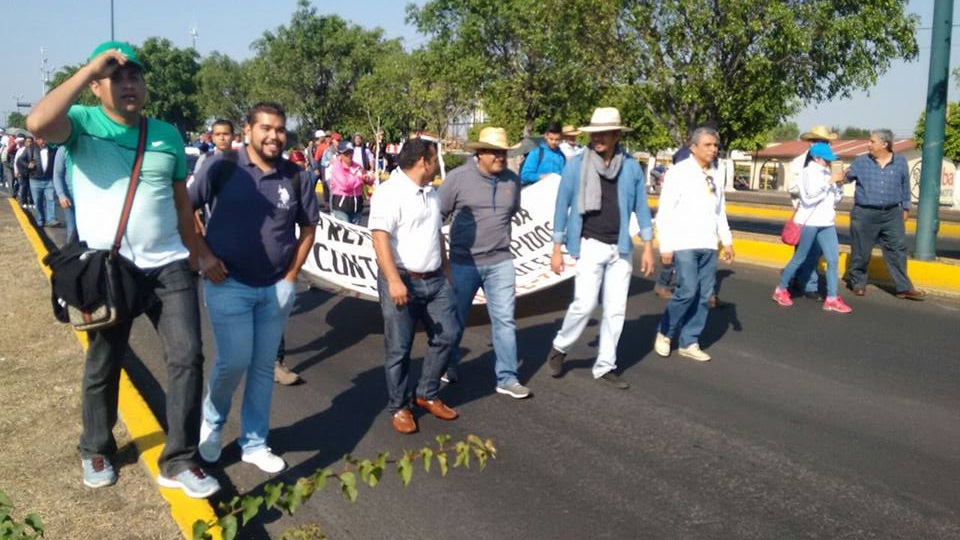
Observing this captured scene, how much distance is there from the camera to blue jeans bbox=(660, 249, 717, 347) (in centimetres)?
730

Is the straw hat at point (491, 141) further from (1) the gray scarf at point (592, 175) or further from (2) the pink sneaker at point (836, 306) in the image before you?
(2) the pink sneaker at point (836, 306)

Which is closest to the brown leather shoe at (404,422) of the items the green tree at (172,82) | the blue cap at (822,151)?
the blue cap at (822,151)

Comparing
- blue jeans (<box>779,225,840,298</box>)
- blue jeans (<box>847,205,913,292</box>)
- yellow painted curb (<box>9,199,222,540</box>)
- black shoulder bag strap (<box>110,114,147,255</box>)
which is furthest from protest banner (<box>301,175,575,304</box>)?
black shoulder bag strap (<box>110,114,147,255</box>)

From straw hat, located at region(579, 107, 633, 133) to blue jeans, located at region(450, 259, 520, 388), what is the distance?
1.11 m

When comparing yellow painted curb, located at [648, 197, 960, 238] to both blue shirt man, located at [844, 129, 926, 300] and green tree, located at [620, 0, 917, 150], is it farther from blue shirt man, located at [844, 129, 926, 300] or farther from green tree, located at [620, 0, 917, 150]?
blue shirt man, located at [844, 129, 926, 300]

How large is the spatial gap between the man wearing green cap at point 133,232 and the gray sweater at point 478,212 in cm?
218

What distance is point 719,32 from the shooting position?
15.2 m

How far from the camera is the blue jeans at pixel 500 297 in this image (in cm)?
643

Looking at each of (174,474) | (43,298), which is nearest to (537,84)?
(43,298)

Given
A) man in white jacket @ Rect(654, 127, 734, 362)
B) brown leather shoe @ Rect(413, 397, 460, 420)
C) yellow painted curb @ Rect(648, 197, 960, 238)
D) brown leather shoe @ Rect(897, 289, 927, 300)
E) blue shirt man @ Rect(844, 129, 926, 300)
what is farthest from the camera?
yellow painted curb @ Rect(648, 197, 960, 238)

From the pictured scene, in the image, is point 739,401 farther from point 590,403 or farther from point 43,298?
point 43,298

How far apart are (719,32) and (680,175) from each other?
8.76 m

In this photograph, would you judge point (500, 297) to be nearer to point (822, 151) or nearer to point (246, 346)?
point (246, 346)

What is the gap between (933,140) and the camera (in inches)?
452
